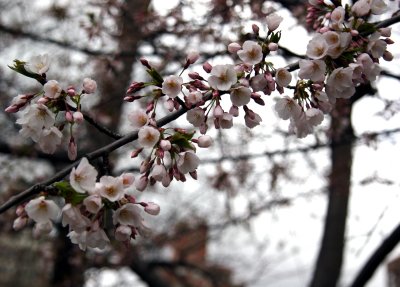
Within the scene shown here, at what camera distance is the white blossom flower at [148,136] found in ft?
5.82

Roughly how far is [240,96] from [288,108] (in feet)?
0.92

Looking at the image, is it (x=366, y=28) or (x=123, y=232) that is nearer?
(x=123, y=232)

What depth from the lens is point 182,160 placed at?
1.83 m

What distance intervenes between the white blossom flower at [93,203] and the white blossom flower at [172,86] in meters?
0.43

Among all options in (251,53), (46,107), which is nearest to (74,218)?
(46,107)

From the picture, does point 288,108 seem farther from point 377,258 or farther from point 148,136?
point 377,258

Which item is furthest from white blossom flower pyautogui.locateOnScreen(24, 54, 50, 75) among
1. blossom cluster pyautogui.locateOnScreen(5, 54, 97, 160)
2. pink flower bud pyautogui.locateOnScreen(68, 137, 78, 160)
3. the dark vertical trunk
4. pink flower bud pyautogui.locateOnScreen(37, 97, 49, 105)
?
the dark vertical trunk

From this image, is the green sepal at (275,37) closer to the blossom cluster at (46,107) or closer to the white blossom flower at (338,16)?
the white blossom flower at (338,16)

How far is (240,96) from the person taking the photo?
185 centimetres

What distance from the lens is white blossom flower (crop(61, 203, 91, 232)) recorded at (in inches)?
66.9

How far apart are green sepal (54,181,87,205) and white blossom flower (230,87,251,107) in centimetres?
60

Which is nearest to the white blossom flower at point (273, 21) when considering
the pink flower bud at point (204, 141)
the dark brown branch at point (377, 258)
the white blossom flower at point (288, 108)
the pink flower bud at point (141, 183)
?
the white blossom flower at point (288, 108)

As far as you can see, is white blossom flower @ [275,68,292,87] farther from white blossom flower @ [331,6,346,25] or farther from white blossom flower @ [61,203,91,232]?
white blossom flower @ [61,203,91,232]

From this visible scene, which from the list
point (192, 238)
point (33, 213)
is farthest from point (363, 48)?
point (192, 238)
